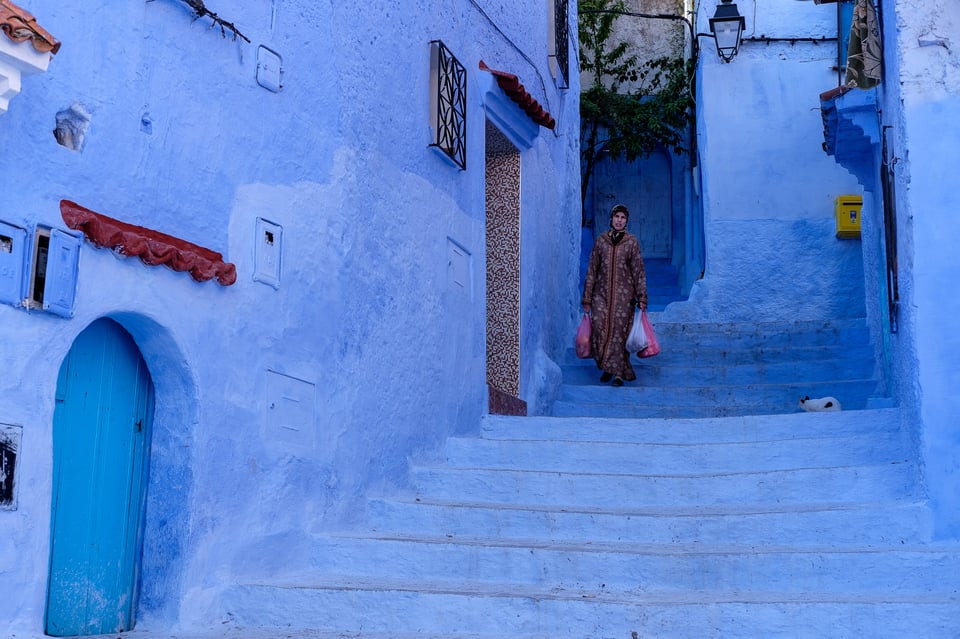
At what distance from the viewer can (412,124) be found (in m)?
6.98

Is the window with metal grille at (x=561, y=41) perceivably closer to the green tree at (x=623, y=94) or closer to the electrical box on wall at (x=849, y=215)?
the green tree at (x=623, y=94)

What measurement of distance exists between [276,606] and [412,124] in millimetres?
3086

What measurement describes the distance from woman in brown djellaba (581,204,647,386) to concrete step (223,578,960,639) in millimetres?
4203

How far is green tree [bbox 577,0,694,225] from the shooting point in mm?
13688

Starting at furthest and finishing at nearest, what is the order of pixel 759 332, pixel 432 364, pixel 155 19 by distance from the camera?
pixel 759 332 < pixel 432 364 < pixel 155 19

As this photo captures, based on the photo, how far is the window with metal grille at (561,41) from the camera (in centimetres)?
1056

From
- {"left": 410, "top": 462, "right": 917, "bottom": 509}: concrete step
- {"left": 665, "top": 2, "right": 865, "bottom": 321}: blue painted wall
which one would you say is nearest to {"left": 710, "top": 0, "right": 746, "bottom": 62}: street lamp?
{"left": 665, "top": 2, "right": 865, "bottom": 321}: blue painted wall

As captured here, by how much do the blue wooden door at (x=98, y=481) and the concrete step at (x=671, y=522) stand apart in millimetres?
1655

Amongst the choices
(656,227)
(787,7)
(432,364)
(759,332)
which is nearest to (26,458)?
(432,364)

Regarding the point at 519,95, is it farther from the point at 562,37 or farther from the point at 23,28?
the point at 23,28

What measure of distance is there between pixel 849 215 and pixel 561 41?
3511 mm

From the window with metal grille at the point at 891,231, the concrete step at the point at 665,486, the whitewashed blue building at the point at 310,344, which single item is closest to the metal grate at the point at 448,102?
the whitewashed blue building at the point at 310,344

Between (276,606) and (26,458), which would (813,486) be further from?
(26,458)

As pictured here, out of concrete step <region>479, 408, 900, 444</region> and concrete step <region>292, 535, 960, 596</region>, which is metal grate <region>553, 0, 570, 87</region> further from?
concrete step <region>292, 535, 960, 596</region>
